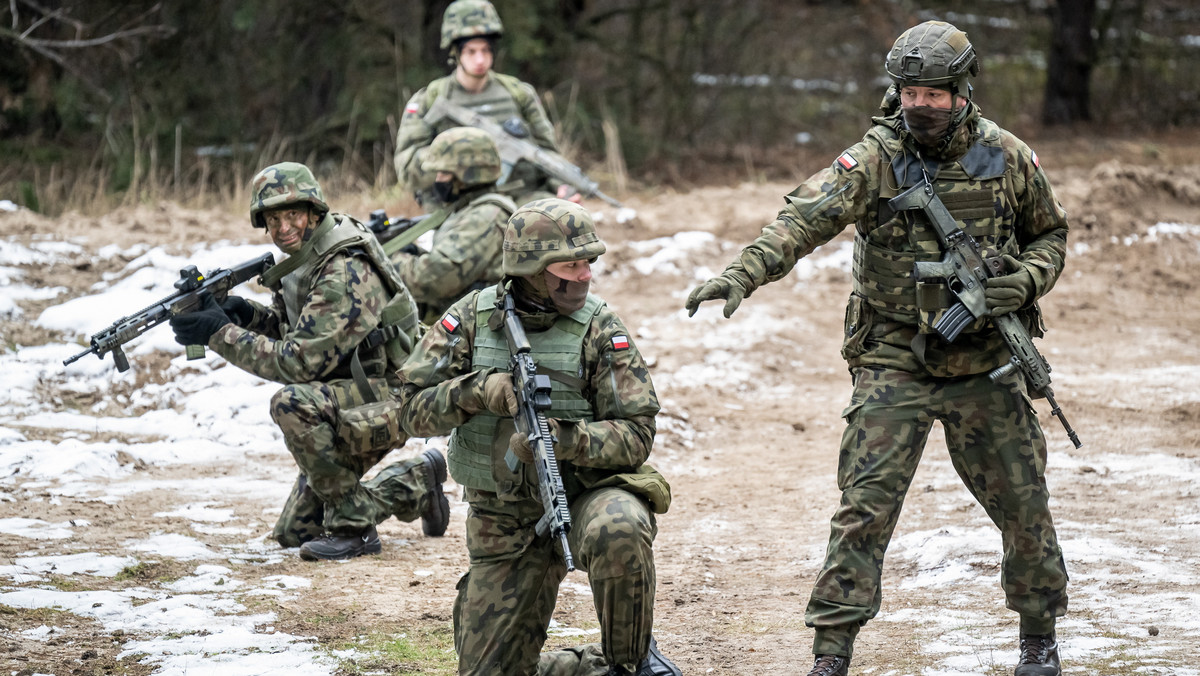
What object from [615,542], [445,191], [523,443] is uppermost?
[445,191]

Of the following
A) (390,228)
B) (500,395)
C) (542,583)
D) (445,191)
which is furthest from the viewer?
(390,228)

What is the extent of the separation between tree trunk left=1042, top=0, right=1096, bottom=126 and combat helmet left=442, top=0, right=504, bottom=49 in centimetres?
1066

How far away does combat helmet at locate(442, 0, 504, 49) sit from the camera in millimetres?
8820

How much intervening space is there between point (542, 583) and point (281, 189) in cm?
246

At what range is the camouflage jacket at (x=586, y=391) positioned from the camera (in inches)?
162

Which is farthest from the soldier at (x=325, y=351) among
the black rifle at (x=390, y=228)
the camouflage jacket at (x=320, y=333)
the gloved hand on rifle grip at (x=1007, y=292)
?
the gloved hand on rifle grip at (x=1007, y=292)

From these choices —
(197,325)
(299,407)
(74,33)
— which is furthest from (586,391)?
(74,33)

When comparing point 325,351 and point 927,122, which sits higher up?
point 927,122

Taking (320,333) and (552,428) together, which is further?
(320,333)

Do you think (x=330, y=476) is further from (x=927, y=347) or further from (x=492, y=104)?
A: (x=492, y=104)

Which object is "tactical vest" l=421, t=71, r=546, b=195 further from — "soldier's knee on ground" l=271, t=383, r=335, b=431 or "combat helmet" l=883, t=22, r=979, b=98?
"combat helmet" l=883, t=22, r=979, b=98

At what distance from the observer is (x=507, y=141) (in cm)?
902

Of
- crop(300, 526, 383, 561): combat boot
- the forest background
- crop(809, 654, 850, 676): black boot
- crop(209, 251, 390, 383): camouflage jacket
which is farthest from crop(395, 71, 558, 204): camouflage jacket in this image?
crop(809, 654, 850, 676): black boot

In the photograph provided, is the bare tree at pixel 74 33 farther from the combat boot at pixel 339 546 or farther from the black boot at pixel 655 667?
the black boot at pixel 655 667
